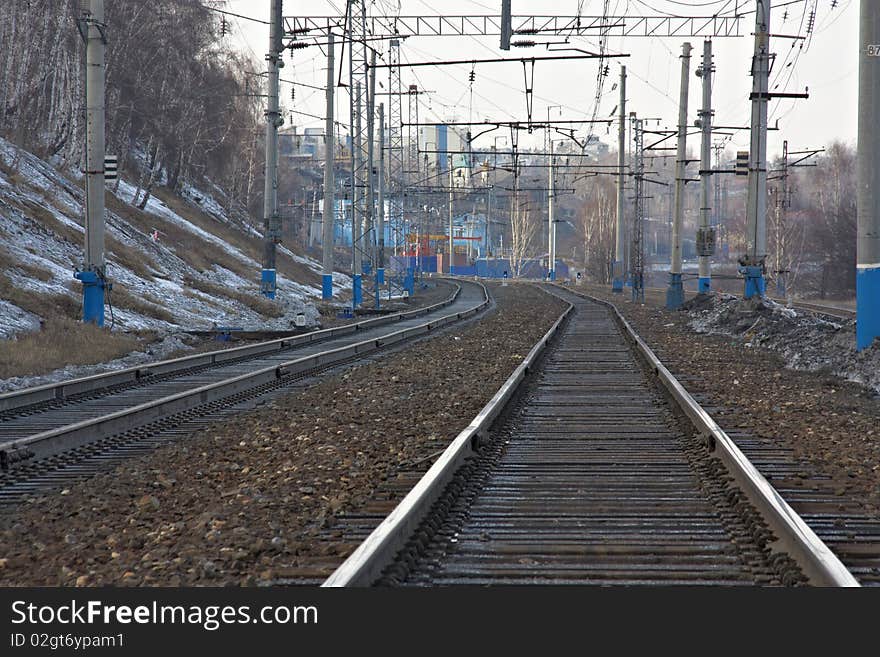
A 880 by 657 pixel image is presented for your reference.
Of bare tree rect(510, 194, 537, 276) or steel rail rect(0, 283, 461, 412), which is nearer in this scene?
steel rail rect(0, 283, 461, 412)

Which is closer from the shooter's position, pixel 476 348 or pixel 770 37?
pixel 476 348

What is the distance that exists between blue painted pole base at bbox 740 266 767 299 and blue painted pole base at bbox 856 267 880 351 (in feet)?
40.9

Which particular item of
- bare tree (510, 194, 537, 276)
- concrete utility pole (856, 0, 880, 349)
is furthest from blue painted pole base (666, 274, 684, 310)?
bare tree (510, 194, 537, 276)

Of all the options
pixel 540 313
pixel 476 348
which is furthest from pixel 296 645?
pixel 540 313

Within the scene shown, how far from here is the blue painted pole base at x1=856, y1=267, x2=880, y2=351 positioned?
15680mm

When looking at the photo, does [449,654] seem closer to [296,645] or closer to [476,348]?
[296,645]

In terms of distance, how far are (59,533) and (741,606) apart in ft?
13.7

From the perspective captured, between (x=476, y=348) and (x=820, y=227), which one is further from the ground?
(x=820, y=227)

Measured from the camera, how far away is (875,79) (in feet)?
51.1

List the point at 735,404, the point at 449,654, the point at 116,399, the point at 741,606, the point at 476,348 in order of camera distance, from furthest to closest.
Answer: the point at 476,348
the point at 116,399
the point at 735,404
the point at 741,606
the point at 449,654

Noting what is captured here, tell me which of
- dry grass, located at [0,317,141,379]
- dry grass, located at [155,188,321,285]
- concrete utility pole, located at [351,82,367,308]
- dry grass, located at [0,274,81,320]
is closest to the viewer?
dry grass, located at [0,317,141,379]

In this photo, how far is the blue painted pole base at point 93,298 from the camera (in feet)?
67.5

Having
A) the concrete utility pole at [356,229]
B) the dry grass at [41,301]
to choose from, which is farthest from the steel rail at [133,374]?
the concrete utility pole at [356,229]

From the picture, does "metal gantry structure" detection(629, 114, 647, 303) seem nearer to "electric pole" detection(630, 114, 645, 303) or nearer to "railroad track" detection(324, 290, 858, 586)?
"electric pole" detection(630, 114, 645, 303)
